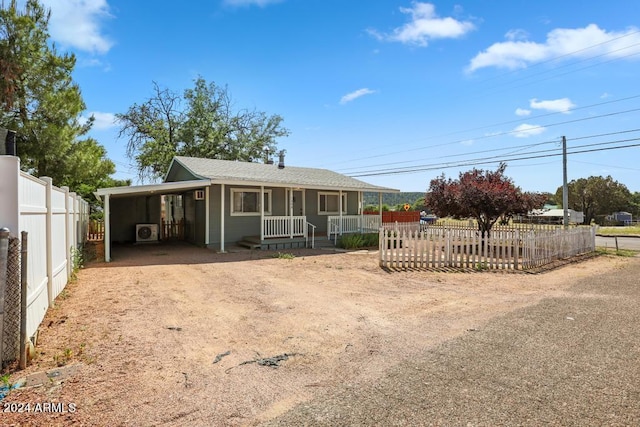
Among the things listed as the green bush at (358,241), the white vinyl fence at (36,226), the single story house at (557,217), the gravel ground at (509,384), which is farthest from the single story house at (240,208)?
the single story house at (557,217)

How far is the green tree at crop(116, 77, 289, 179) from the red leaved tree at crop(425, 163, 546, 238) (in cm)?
1958

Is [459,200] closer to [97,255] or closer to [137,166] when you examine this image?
[97,255]

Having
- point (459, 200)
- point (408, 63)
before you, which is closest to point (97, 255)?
point (459, 200)

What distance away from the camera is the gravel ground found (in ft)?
8.86

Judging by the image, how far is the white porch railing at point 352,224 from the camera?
1616 cm

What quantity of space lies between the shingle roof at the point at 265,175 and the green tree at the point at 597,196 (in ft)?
209

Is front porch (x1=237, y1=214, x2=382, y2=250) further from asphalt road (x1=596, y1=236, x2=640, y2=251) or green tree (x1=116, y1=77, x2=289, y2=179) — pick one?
green tree (x1=116, y1=77, x2=289, y2=179)

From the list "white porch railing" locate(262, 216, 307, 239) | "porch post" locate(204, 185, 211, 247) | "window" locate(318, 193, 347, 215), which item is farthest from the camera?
→ "window" locate(318, 193, 347, 215)

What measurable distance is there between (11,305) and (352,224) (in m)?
14.3

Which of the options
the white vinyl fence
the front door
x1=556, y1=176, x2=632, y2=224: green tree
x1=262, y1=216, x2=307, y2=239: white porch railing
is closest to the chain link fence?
the white vinyl fence

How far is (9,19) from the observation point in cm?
1462

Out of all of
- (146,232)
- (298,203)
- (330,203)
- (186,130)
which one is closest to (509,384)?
(298,203)

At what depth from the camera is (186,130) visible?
2897 centimetres

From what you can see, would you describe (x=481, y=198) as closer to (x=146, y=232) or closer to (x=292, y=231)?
(x=292, y=231)
